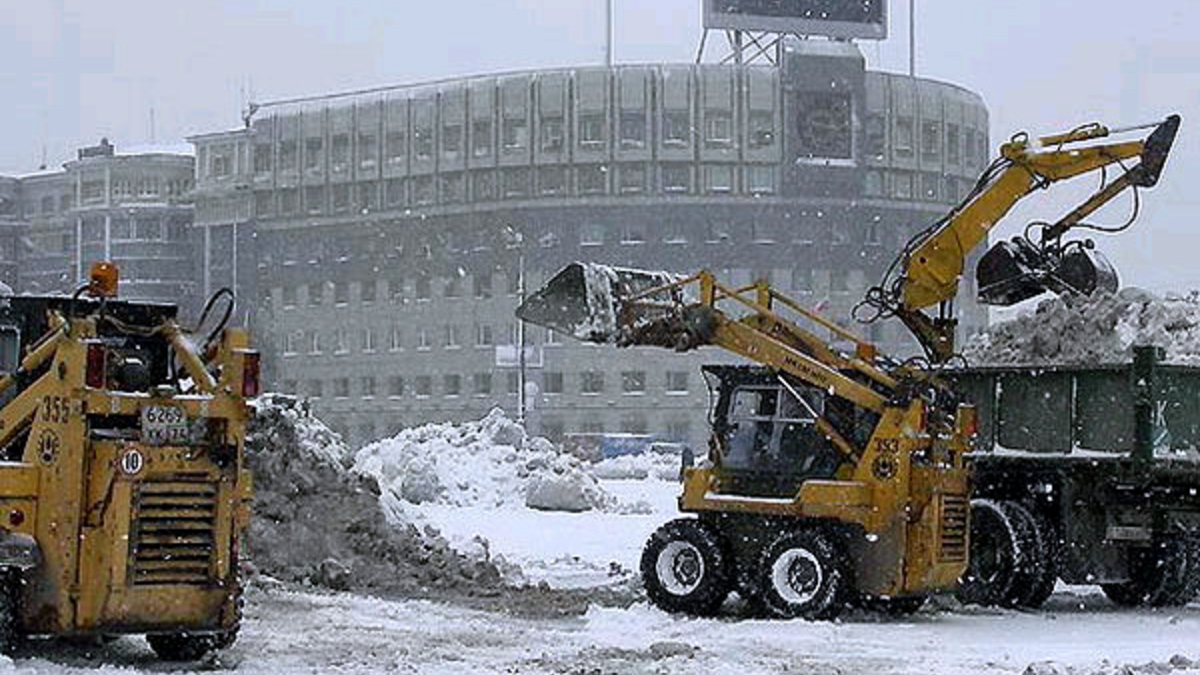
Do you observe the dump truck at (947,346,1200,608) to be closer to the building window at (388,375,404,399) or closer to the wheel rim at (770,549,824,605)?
the wheel rim at (770,549,824,605)

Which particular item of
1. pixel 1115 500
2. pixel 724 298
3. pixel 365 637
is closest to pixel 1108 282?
pixel 1115 500

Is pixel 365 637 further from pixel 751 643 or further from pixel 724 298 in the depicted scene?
pixel 724 298

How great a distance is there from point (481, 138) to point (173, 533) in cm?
7624

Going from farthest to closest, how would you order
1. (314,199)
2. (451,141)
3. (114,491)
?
(314,199), (451,141), (114,491)

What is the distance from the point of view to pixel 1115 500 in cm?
1906

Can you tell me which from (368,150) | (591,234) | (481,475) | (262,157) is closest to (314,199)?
(262,157)

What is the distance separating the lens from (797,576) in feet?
57.0

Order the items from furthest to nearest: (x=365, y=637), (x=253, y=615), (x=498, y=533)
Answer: (x=498, y=533), (x=253, y=615), (x=365, y=637)

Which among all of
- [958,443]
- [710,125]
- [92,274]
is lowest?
[958,443]

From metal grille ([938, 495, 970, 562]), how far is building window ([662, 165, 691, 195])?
225 ft

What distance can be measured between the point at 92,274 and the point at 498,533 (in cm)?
1495

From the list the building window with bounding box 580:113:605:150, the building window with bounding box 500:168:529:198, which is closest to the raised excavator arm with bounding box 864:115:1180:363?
the building window with bounding box 580:113:605:150

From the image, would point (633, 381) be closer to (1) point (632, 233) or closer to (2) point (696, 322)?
(1) point (632, 233)

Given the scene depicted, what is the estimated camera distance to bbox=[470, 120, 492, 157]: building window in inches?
3449
